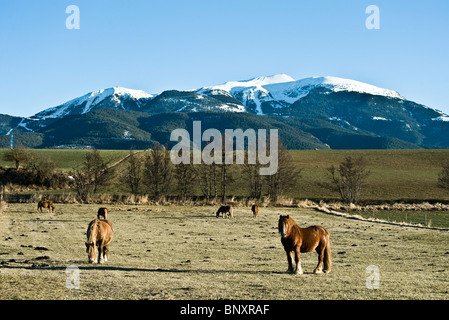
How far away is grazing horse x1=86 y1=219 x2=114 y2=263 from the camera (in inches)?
739

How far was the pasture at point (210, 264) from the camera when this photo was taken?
13.5 metres

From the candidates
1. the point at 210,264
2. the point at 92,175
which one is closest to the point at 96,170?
the point at 92,175

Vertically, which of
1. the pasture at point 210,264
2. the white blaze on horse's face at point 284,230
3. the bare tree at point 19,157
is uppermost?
the bare tree at point 19,157

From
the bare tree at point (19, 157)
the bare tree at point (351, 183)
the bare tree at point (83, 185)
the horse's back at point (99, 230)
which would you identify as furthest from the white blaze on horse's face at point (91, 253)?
the bare tree at point (19, 157)

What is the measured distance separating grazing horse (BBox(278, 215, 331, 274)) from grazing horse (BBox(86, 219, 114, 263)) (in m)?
7.71

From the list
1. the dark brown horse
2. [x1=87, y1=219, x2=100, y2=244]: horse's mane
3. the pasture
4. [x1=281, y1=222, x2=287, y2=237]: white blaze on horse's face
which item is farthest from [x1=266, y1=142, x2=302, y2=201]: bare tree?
[x1=281, y1=222, x2=287, y2=237]: white blaze on horse's face

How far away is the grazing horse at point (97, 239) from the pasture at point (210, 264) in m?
0.49

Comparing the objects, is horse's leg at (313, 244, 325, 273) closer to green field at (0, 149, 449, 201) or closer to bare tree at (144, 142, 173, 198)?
bare tree at (144, 142, 173, 198)

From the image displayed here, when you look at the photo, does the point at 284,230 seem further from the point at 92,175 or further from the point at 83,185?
the point at 92,175

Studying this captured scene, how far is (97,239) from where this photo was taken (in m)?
19.2

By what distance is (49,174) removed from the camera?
8875 centimetres

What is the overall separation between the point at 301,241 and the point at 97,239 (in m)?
8.50

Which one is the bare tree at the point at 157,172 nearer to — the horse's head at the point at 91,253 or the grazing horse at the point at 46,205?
the grazing horse at the point at 46,205
